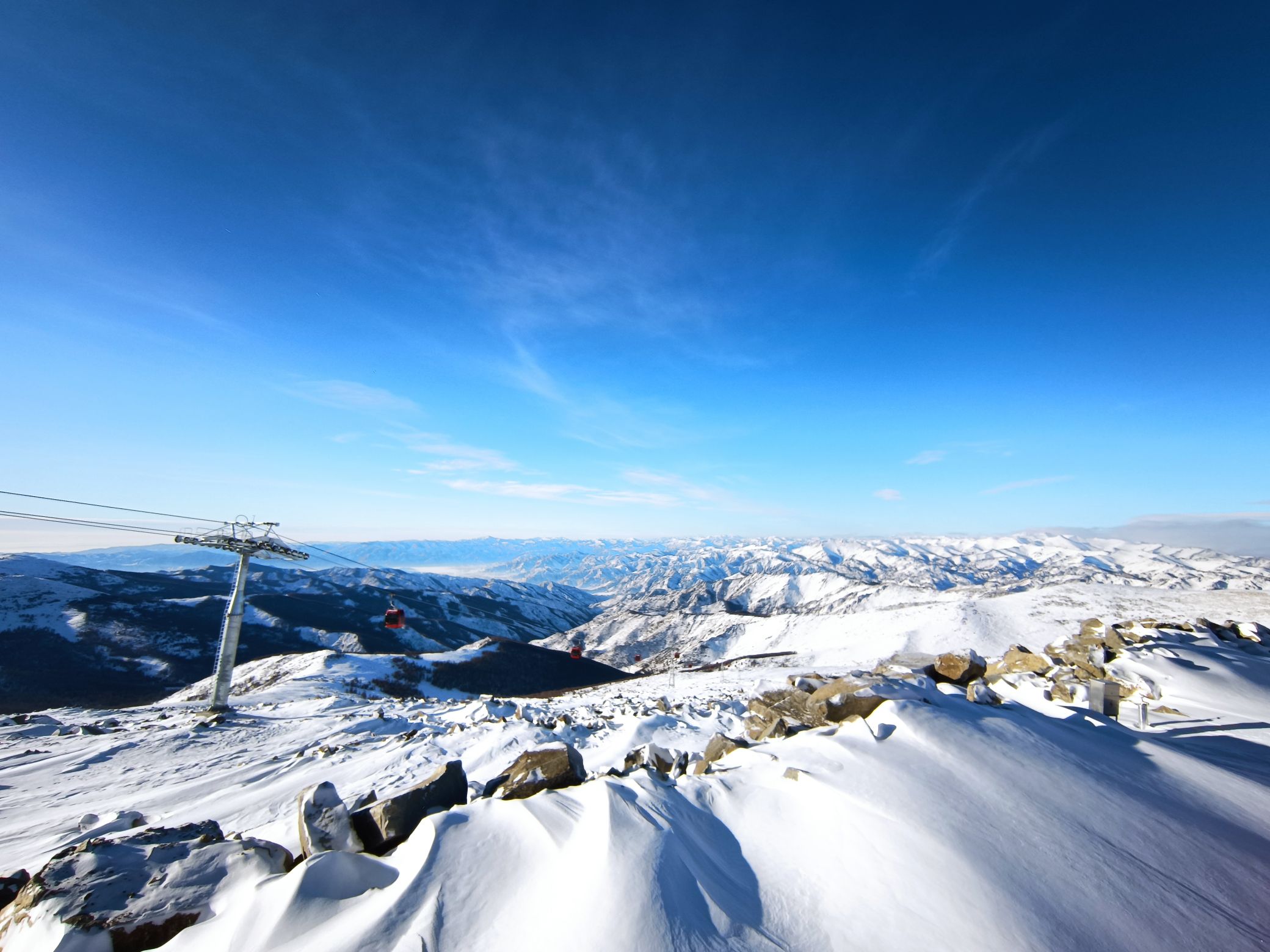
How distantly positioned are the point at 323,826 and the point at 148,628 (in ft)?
335

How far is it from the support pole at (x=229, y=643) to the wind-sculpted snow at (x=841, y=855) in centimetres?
1295

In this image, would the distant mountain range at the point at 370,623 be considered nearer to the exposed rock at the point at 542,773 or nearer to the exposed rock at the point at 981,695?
the exposed rock at the point at 981,695

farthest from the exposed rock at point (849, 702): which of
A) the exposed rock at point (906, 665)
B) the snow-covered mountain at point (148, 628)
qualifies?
the snow-covered mountain at point (148, 628)

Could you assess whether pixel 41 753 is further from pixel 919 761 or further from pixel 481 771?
pixel 919 761

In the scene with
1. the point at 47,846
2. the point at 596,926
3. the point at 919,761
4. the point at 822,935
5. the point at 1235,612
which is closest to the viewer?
the point at 596,926

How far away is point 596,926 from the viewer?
3660 millimetres

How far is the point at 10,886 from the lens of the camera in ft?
16.0

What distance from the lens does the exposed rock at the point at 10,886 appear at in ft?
15.5

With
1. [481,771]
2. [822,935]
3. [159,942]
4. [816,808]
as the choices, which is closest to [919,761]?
[816,808]

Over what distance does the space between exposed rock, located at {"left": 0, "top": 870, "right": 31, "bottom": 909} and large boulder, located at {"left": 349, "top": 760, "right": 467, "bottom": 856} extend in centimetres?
300

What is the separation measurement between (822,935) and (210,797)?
14.1m

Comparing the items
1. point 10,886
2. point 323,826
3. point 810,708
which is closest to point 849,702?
point 810,708

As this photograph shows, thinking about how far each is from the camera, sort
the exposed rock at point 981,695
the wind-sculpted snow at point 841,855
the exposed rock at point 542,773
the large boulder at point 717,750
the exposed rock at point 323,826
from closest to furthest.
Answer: the wind-sculpted snow at point 841,855, the exposed rock at point 323,826, the exposed rock at point 542,773, the large boulder at point 717,750, the exposed rock at point 981,695

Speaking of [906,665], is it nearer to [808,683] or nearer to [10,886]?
[808,683]
